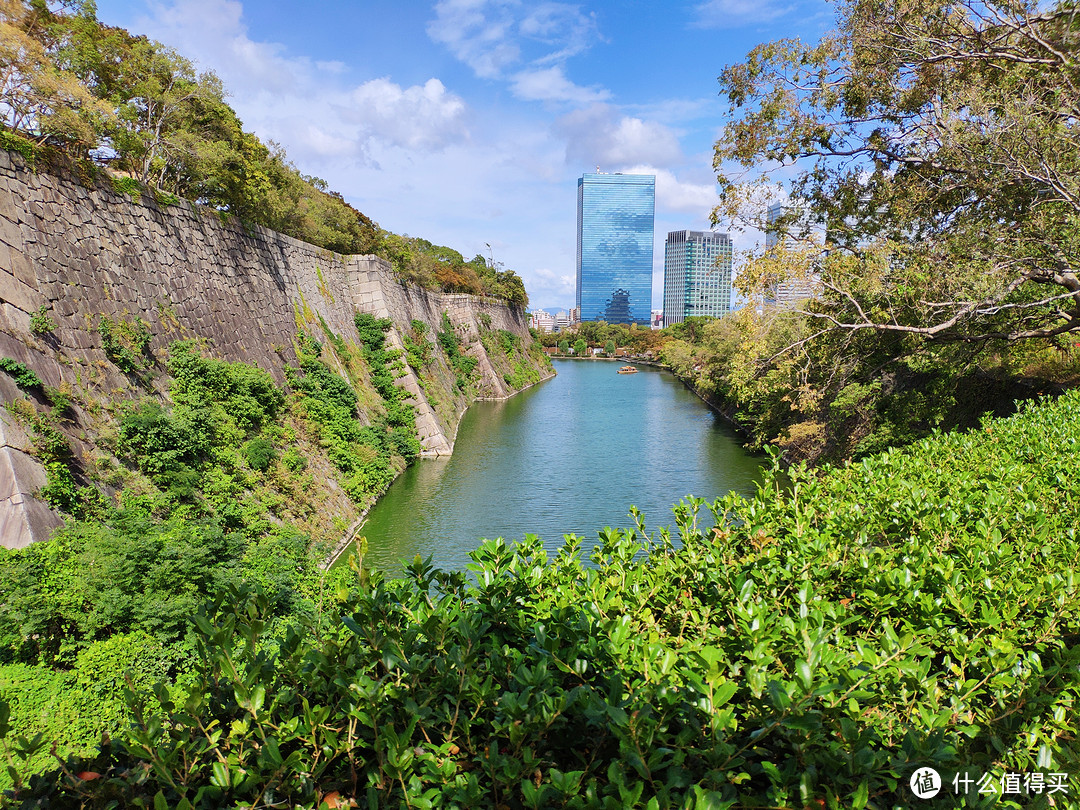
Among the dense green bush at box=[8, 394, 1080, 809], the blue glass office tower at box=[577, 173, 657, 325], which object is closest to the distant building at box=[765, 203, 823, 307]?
the dense green bush at box=[8, 394, 1080, 809]

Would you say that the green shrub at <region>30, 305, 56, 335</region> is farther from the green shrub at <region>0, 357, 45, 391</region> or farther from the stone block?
the green shrub at <region>0, 357, 45, 391</region>

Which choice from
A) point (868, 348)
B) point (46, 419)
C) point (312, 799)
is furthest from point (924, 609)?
point (868, 348)

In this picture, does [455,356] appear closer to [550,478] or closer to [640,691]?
[550,478]

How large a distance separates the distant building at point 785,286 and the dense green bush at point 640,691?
7380 millimetres

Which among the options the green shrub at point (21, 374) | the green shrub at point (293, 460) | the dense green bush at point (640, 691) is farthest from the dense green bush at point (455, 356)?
the dense green bush at point (640, 691)

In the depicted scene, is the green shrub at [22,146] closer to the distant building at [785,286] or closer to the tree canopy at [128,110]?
the tree canopy at [128,110]

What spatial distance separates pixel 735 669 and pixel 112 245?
1026 cm

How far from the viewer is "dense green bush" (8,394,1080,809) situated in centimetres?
155

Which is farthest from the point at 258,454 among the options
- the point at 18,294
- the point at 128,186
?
the point at 128,186

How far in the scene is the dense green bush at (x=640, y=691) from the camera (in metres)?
1.55

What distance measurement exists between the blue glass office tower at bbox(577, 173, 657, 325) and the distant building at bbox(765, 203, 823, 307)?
151m

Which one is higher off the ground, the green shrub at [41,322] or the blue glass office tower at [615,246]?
the blue glass office tower at [615,246]

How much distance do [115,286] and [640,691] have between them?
9.71m

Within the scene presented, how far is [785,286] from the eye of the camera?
9.60 metres
